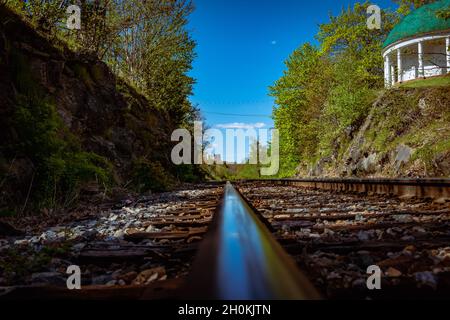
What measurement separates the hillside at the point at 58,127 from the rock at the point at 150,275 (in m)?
3.62

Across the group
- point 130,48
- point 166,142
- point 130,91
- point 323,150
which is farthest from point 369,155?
point 130,48

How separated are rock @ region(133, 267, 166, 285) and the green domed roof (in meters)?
27.3

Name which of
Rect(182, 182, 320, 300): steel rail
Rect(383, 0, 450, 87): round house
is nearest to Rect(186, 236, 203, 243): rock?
Rect(182, 182, 320, 300): steel rail

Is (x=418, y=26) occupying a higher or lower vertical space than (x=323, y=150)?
higher

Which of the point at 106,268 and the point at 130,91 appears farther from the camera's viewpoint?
the point at 130,91

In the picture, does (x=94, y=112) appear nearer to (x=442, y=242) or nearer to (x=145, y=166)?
(x=145, y=166)

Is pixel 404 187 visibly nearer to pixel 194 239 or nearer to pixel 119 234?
pixel 194 239

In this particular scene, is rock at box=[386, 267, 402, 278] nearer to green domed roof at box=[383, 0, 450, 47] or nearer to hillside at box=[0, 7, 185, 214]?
hillside at box=[0, 7, 185, 214]

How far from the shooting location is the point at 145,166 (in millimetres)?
10750

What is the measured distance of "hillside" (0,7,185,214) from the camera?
5441mm

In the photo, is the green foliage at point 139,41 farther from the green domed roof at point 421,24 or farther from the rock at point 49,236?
the green domed roof at point 421,24

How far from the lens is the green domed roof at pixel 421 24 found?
23.3 meters

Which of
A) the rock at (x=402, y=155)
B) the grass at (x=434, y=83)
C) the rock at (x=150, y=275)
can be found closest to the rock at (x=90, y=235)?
the rock at (x=150, y=275)

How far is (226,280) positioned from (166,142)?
1791 centimetres
